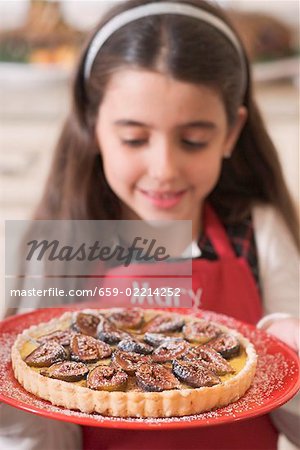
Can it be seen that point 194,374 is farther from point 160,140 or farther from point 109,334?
point 160,140

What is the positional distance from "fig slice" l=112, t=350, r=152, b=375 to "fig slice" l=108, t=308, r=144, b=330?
4.0 inches

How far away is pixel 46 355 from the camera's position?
2.58 feet

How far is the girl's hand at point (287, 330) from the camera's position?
3.10 feet

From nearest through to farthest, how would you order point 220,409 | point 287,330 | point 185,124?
point 220,409 < point 287,330 < point 185,124

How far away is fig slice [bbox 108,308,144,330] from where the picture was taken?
90 centimetres

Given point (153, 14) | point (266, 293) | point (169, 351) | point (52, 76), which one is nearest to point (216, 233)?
point (266, 293)

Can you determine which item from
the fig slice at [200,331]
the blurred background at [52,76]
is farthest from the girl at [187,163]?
the blurred background at [52,76]

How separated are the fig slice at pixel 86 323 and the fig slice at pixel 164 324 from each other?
0.22 feet

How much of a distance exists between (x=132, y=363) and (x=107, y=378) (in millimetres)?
40

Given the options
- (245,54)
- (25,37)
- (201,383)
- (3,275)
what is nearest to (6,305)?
(3,275)

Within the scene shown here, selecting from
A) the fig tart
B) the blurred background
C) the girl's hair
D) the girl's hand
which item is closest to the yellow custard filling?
the fig tart

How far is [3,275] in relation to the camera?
1146 millimetres

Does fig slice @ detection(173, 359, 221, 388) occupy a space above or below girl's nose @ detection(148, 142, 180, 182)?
below

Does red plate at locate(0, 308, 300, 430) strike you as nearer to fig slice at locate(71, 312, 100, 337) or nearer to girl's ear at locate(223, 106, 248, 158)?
fig slice at locate(71, 312, 100, 337)
